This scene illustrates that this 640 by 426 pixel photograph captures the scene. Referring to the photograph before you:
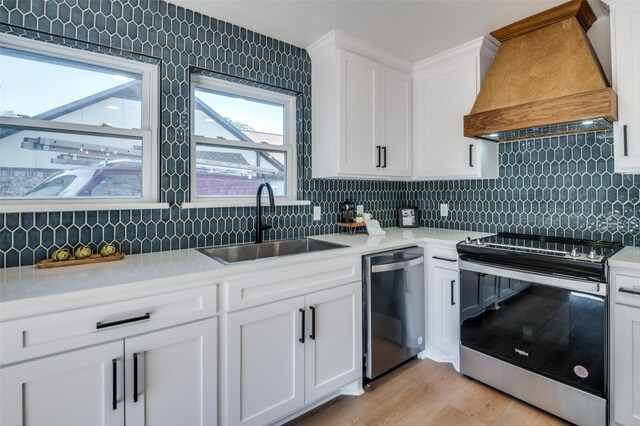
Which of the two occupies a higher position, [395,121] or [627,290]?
[395,121]

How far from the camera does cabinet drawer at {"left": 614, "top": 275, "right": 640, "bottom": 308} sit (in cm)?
157

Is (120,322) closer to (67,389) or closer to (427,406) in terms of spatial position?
(67,389)

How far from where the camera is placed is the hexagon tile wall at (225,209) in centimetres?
163

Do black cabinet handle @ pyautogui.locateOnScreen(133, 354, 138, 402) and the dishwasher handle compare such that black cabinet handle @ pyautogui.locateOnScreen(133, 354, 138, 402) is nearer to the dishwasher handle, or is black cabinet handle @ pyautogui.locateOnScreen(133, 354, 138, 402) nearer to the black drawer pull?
the dishwasher handle

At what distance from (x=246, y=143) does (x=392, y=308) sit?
1.56 m

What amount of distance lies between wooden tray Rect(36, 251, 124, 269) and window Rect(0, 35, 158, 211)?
0.28 meters

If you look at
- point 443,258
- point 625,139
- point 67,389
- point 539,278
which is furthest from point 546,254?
point 67,389

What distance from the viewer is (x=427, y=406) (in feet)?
6.35

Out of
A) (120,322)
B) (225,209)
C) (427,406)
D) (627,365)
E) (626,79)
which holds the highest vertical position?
(626,79)

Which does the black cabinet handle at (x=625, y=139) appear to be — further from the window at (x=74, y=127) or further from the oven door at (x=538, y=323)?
the window at (x=74, y=127)

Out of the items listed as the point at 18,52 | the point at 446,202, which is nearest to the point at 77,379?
the point at 18,52

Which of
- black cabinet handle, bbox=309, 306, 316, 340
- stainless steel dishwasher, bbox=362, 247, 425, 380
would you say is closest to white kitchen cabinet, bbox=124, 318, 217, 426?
black cabinet handle, bbox=309, 306, 316, 340

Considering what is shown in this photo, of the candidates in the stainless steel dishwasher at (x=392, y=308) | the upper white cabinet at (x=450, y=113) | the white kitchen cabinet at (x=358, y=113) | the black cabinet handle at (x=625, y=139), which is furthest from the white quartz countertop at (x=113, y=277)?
the black cabinet handle at (x=625, y=139)

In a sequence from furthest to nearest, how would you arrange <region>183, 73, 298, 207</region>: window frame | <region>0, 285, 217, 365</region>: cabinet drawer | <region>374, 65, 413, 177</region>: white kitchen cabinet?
<region>374, 65, 413, 177</region>: white kitchen cabinet → <region>183, 73, 298, 207</region>: window frame → <region>0, 285, 217, 365</region>: cabinet drawer
